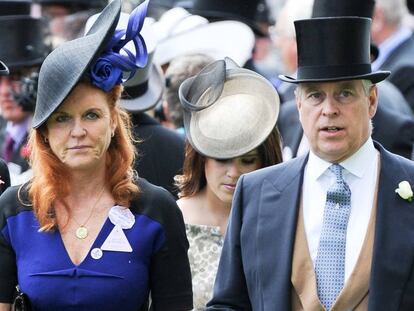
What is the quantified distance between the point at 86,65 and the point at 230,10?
22.3ft

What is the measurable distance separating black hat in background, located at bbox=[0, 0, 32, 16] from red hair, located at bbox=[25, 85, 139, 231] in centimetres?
560

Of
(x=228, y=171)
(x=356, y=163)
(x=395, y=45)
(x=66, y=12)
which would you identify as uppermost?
(x=356, y=163)

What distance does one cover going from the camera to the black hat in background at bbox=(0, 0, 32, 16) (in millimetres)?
12664

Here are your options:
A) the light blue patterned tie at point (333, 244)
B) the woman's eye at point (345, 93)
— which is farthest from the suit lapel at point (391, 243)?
the woman's eye at point (345, 93)

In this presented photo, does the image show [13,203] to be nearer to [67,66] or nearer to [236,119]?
[67,66]

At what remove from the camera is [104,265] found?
6.92m

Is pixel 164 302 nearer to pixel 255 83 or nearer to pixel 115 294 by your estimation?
pixel 115 294

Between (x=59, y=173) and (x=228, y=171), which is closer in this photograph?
(x=59, y=173)

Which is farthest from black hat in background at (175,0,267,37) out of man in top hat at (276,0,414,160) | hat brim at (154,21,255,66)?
man in top hat at (276,0,414,160)

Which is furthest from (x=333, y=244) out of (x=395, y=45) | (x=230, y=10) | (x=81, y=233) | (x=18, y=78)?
(x=230, y=10)

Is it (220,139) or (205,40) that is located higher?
(220,139)

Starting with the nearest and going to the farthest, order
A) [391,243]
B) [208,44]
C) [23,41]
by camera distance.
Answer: [391,243], [23,41], [208,44]

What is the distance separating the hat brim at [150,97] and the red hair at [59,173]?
6.70 feet

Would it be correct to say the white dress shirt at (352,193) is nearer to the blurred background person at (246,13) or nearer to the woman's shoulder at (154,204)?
the woman's shoulder at (154,204)
